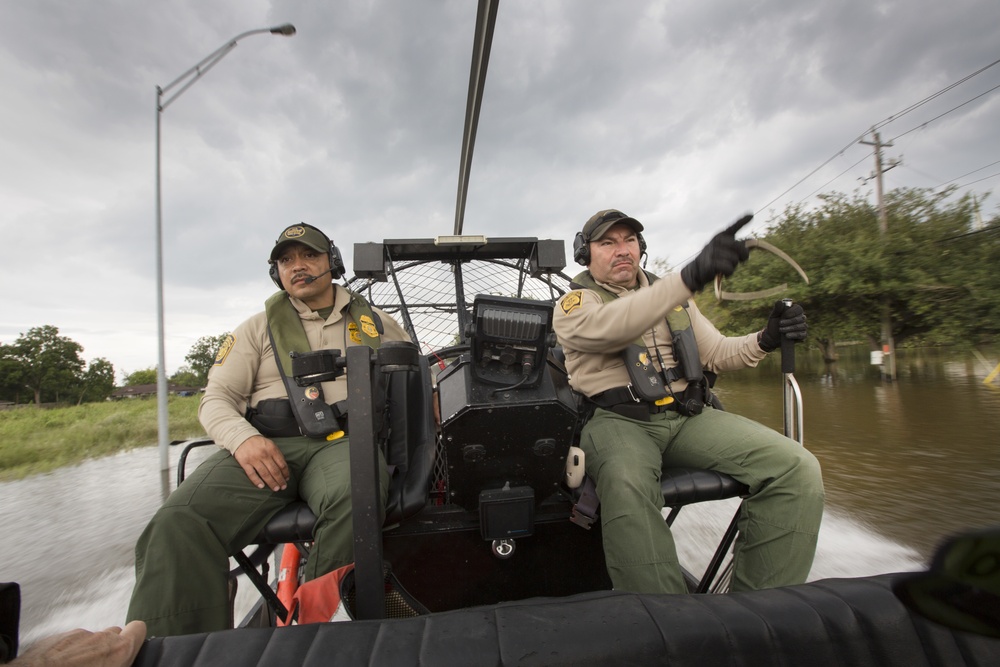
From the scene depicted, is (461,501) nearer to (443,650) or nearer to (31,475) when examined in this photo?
(443,650)

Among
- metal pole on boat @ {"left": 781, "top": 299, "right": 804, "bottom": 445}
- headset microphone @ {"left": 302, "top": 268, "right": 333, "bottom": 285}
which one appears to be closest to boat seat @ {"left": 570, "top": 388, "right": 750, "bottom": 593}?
metal pole on boat @ {"left": 781, "top": 299, "right": 804, "bottom": 445}

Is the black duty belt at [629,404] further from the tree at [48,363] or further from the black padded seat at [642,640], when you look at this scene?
the tree at [48,363]

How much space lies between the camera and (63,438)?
8.15m

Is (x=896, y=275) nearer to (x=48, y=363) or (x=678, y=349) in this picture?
(x=678, y=349)

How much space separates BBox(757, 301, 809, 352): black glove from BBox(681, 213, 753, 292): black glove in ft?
2.01

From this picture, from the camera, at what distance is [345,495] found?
64.7 inches

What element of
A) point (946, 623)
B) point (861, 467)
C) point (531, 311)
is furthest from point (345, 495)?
point (861, 467)

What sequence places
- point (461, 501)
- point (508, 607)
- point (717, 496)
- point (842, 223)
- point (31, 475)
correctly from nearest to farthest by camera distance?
point (508, 607), point (461, 501), point (717, 496), point (31, 475), point (842, 223)

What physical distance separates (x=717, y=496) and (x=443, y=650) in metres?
1.48

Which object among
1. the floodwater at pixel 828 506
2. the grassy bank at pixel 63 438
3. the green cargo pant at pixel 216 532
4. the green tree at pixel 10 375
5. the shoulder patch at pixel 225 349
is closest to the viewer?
the green cargo pant at pixel 216 532

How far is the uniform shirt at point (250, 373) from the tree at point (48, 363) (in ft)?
112

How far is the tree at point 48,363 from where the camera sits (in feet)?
99.6

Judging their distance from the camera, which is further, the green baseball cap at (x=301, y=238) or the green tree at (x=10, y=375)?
the green tree at (x=10, y=375)

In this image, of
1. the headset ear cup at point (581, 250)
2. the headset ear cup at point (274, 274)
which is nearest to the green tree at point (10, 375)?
the headset ear cup at point (274, 274)
